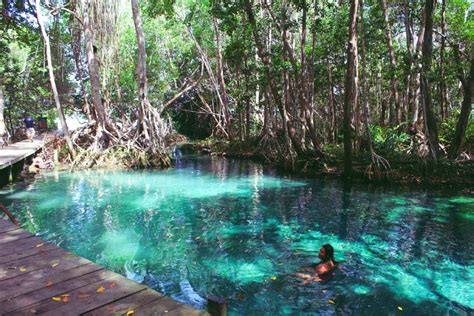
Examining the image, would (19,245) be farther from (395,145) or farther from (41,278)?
(395,145)

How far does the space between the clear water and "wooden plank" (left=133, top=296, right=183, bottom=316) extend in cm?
205

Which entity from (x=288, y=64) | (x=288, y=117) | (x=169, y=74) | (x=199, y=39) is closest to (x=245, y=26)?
(x=288, y=64)

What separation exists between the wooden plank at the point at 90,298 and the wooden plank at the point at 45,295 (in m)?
0.04

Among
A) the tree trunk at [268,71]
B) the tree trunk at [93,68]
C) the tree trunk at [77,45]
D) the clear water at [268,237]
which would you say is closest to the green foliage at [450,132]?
the clear water at [268,237]

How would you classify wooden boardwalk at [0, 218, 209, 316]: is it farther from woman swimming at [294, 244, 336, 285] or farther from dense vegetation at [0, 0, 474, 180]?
dense vegetation at [0, 0, 474, 180]

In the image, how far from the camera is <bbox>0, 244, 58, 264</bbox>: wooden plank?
4.13 metres

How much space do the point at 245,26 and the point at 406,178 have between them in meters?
8.51

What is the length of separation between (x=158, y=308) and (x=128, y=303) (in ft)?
0.89

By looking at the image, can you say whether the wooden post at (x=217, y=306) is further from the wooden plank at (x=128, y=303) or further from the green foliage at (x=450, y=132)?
the green foliage at (x=450, y=132)

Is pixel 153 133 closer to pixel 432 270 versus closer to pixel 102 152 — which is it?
pixel 102 152

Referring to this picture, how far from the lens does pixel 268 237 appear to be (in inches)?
308

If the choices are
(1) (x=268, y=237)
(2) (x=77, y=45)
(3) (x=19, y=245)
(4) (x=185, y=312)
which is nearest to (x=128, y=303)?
(4) (x=185, y=312)

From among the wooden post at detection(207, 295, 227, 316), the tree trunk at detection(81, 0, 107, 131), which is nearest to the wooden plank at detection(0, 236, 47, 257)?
the wooden post at detection(207, 295, 227, 316)

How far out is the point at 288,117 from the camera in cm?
1530
